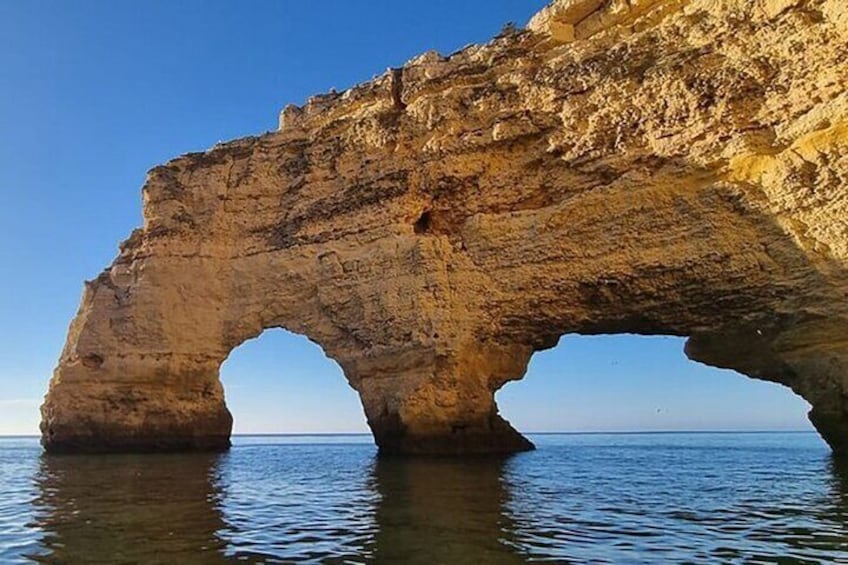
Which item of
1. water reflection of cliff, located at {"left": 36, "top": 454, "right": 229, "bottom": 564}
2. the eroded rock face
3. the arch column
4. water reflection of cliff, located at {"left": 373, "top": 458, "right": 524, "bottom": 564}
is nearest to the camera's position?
water reflection of cliff, located at {"left": 373, "top": 458, "right": 524, "bottom": 564}

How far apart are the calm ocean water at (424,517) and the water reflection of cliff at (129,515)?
0.03m

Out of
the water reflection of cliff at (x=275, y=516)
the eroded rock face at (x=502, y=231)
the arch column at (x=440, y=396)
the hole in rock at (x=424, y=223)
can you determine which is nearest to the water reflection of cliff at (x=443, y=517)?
the water reflection of cliff at (x=275, y=516)

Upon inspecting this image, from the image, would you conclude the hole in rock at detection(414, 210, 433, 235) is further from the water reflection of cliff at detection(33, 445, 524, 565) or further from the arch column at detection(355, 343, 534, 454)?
the water reflection of cliff at detection(33, 445, 524, 565)

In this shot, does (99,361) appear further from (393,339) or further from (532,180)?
(532,180)

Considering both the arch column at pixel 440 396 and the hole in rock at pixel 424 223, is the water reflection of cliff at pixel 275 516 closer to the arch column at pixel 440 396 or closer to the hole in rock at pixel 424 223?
the arch column at pixel 440 396

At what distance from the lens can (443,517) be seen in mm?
9039

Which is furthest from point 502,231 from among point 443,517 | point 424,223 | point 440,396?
point 443,517

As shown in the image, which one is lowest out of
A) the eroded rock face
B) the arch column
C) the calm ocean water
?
the calm ocean water

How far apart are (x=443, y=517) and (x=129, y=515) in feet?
13.6

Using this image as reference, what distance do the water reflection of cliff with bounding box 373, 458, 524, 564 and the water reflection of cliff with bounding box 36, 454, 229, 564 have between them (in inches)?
76.6

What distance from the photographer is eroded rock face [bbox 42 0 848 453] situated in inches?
619

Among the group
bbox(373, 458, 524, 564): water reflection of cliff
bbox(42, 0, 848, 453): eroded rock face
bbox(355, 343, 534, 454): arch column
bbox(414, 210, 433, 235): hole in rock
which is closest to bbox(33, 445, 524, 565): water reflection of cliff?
bbox(373, 458, 524, 564): water reflection of cliff

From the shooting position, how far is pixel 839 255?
14734mm

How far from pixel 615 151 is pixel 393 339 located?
25.6 feet
